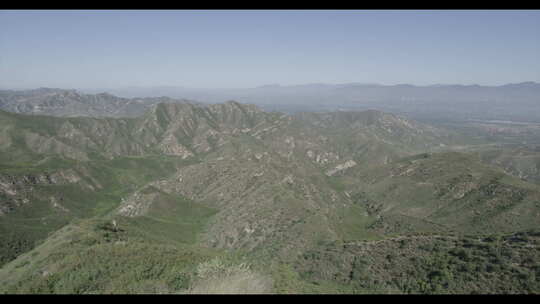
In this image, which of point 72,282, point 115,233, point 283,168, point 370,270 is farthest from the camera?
point 283,168

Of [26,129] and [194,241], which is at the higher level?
[26,129]

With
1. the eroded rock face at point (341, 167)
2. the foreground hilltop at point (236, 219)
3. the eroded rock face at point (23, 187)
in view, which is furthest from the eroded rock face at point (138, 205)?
the eroded rock face at point (341, 167)

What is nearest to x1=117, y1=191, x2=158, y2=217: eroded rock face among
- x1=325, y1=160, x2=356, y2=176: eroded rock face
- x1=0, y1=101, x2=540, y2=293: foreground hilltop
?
x1=0, y1=101, x2=540, y2=293: foreground hilltop

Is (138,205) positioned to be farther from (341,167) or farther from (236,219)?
(341,167)

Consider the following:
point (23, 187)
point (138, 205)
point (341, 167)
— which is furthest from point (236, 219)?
point (341, 167)

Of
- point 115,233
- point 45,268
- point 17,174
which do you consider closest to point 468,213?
point 115,233

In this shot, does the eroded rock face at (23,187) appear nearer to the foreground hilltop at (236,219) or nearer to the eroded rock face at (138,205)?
the foreground hilltop at (236,219)
